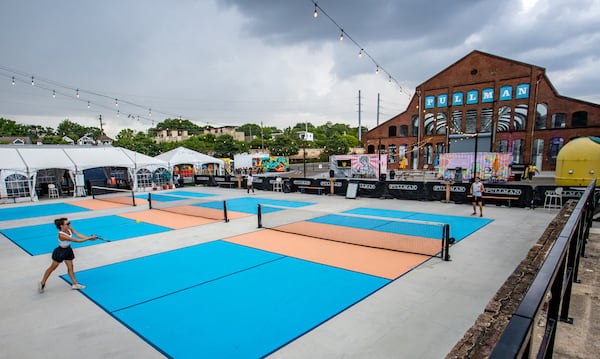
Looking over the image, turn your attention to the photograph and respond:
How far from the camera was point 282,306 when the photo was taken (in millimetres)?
6465

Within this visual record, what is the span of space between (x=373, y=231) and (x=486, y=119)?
40235 mm

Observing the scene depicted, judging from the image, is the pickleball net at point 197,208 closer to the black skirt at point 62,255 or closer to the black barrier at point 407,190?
the black skirt at point 62,255

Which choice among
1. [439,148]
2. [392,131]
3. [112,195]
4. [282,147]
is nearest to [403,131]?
[392,131]

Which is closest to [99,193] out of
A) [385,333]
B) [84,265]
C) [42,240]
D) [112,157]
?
[112,157]

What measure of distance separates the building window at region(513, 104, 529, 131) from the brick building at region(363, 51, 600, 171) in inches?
4.2

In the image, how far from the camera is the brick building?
126 feet

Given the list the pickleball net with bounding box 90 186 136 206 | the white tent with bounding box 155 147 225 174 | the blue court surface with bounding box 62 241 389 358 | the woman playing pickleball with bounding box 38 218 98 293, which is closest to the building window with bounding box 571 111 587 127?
the white tent with bounding box 155 147 225 174

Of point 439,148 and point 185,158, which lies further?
point 439,148

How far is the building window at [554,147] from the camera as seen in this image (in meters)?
38.2

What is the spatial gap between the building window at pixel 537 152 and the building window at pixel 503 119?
3.72m

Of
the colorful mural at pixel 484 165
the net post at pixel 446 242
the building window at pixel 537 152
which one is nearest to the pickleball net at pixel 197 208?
the net post at pixel 446 242

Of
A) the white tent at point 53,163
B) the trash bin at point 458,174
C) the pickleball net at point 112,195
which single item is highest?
the white tent at point 53,163

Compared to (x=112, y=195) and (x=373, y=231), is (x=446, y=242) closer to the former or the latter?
(x=373, y=231)

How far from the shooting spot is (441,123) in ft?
153
